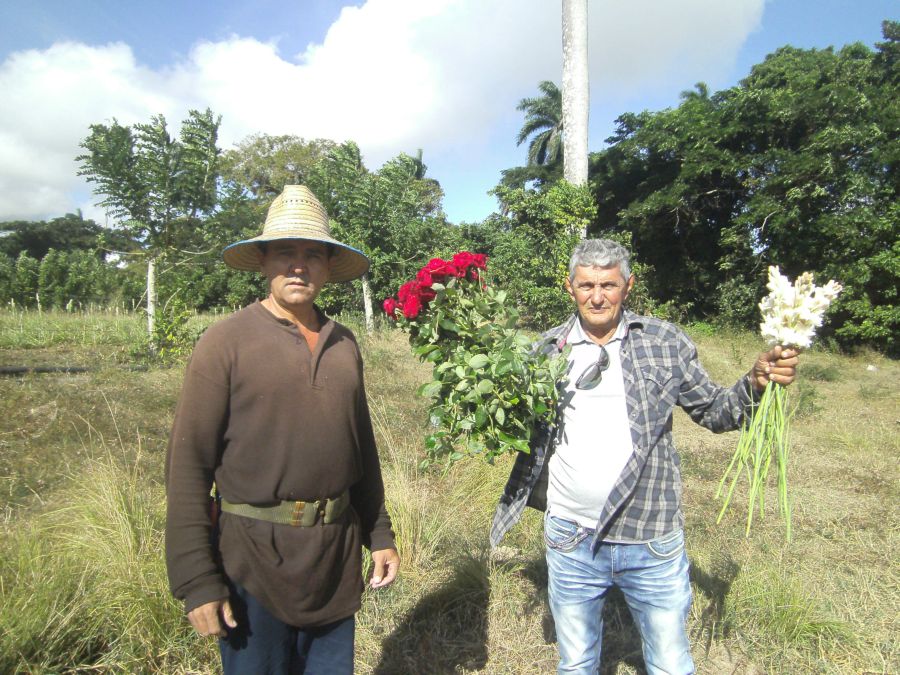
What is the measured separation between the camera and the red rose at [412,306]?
66.1 inches

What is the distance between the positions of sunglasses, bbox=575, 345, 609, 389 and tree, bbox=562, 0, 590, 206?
8.21 meters

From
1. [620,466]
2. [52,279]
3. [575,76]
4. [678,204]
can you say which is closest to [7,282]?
[52,279]

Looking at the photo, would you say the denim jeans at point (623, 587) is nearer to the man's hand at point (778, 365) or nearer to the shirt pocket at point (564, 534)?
the shirt pocket at point (564, 534)

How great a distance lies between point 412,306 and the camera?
1.68 m

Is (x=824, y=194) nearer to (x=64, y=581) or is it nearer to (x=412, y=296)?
(x=412, y=296)

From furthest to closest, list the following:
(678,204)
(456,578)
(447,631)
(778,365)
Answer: (678,204) < (456,578) < (447,631) < (778,365)

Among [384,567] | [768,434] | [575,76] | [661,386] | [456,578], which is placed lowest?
[456,578]

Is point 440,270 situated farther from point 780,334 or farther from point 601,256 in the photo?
point 780,334

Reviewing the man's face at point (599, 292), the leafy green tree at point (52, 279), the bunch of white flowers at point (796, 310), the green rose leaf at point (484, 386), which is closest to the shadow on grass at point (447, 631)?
the green rose leaf at point (484, 386)

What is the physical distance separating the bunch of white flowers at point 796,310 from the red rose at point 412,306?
103 cm

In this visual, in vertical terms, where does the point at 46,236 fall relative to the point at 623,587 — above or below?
above

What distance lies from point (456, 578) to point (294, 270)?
2.14m

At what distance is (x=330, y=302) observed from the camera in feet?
55.5

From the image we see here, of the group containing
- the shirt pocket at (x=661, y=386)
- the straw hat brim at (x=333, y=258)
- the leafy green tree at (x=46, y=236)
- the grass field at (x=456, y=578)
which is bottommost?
the grass field at (x=456, y=578)
